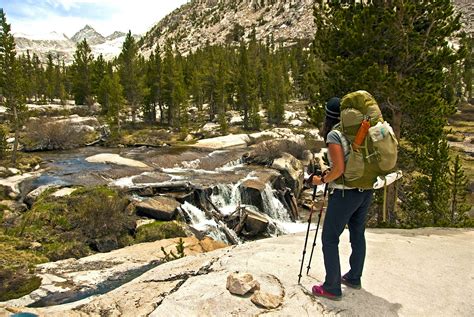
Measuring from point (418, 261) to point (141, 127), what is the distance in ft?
197

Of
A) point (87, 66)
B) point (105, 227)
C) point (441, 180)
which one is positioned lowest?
point (105, 227)

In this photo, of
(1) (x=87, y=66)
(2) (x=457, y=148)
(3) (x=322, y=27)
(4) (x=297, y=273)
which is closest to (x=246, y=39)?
(1) (x=87, y=66)

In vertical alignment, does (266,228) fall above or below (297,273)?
below

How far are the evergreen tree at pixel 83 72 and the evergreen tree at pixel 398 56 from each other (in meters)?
70.3

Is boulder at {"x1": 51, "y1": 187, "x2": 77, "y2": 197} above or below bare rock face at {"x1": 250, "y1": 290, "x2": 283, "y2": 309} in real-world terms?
below

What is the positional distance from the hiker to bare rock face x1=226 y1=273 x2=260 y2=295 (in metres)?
0.87

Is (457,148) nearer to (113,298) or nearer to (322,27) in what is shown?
(322,27)

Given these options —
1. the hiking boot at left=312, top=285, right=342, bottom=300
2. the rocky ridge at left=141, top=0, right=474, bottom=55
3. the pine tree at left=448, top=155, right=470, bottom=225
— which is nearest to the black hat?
the hiking boot at left=312, top=285, right=342, bottom=300

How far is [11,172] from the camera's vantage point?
29938 millimetres

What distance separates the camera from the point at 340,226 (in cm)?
516

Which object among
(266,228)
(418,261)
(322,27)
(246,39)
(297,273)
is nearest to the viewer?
(297,273)

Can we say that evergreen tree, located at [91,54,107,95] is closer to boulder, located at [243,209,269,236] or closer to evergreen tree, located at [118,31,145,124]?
evergreen tree, located at [118,31,145,124]

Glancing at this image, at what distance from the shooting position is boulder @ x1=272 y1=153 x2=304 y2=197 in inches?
1200

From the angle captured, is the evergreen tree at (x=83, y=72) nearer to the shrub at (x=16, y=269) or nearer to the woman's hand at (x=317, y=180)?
the shrub at (x=16, y=269)
